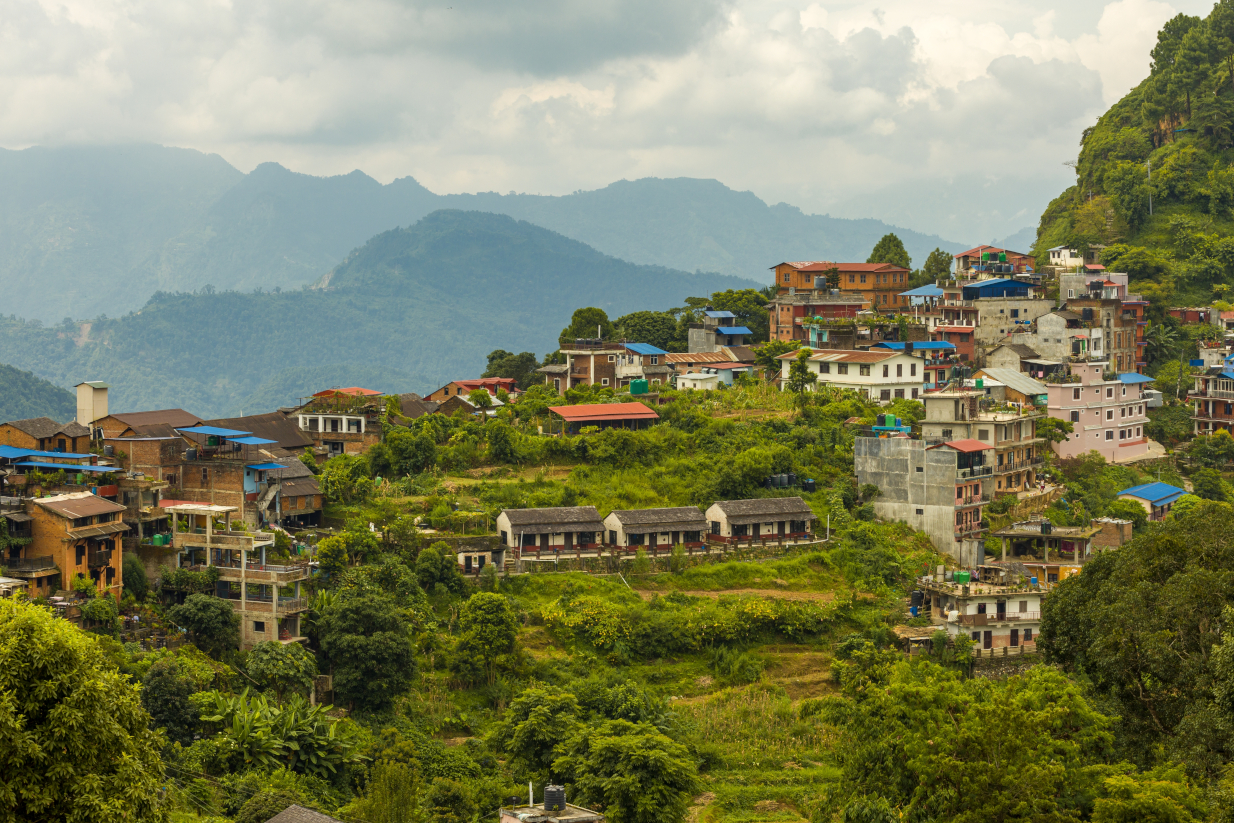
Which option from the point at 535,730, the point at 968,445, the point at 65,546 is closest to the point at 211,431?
the point at 65,546

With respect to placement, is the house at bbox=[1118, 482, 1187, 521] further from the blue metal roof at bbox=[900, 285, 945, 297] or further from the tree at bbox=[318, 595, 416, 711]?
the tree at bbox=[318, 595, 416, 711]

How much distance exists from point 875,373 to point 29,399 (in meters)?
78.1

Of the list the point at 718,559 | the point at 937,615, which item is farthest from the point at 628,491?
the point at 937,615

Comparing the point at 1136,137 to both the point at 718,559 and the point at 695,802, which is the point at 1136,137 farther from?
the point at 695,802

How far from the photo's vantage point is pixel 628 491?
43.0 meters

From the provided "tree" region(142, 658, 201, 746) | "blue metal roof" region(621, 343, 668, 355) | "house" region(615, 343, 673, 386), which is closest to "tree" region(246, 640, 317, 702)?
"tree" region(142, 658, 201, 746)

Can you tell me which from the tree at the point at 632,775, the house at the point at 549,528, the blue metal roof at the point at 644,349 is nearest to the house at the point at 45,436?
the house at the point at 549,528

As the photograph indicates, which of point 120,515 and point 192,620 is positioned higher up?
point 120,515

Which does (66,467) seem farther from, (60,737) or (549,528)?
(60,737)

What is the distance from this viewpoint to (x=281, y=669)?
30031 mm

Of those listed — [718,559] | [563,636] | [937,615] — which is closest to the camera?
[563,636]

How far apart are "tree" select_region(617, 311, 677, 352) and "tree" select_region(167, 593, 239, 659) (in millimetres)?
34847

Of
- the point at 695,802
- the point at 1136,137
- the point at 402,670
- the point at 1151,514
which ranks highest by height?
the point at 1136,137

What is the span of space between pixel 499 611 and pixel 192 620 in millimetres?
7796
